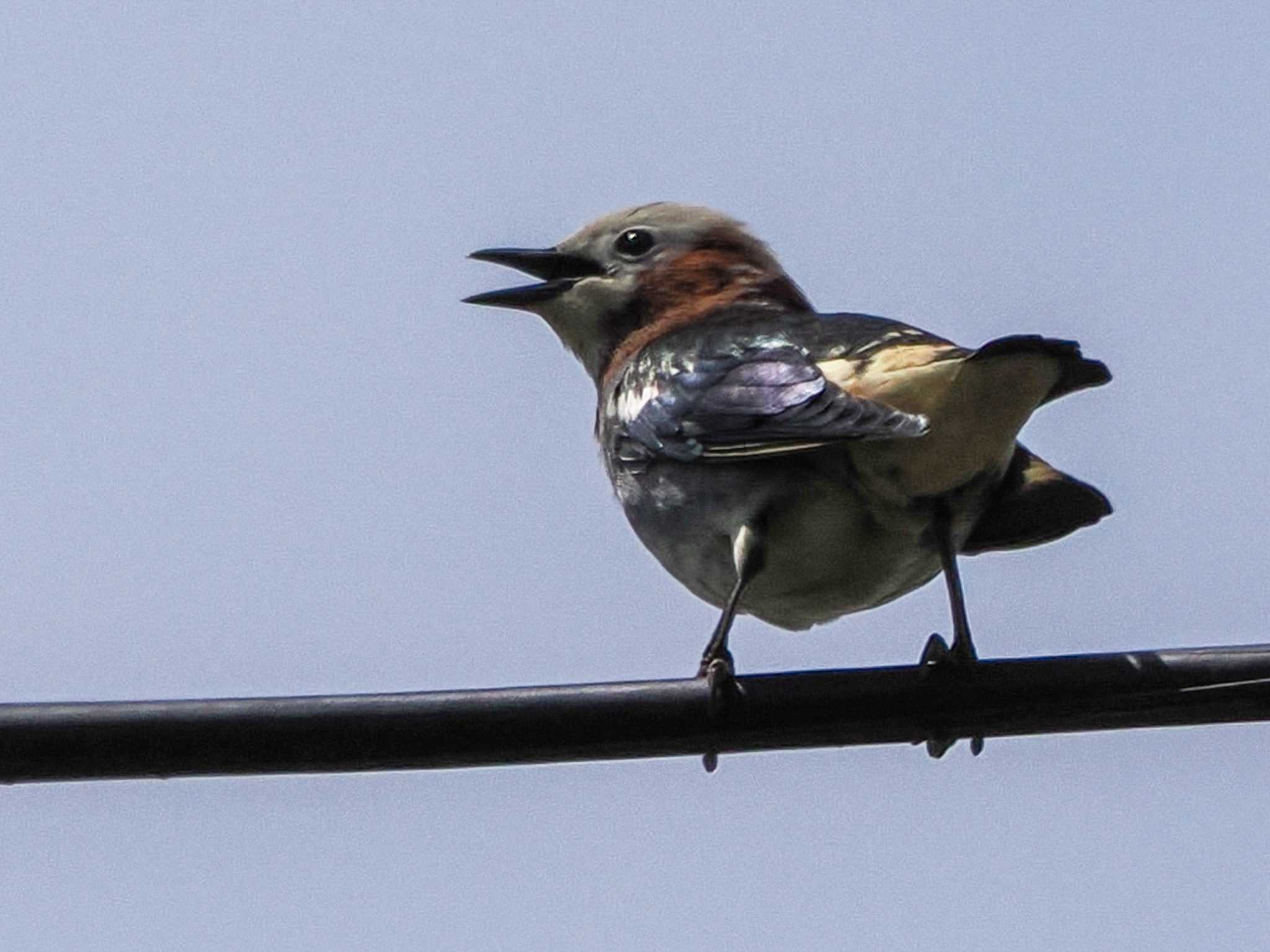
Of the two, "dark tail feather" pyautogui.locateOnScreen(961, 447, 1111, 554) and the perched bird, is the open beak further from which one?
"dark tail feather" pyautogui.locateOnScreen(961, 447, 1111, 554)

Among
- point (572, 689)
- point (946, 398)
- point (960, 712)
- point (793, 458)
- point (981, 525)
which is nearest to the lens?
point (572, 689)

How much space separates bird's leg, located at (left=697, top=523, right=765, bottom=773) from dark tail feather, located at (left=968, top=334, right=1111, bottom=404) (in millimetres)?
1261

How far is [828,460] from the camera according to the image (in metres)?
8.06

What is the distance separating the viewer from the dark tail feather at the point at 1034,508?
8.62 metres

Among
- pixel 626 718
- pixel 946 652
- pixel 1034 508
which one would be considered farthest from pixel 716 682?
pixel 1034 508

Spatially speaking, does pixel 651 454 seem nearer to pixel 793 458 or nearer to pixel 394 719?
pixel 793 458

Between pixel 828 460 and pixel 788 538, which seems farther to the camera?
pixel 788 538

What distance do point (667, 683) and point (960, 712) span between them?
843mm

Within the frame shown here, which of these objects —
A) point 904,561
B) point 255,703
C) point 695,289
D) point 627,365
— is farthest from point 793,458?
point 255,703

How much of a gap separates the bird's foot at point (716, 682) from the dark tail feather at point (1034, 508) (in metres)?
1.73

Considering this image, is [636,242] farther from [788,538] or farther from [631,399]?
[788,538]

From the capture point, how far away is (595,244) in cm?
1066

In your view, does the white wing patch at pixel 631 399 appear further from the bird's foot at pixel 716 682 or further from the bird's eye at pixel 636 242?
the bird's foot at pixel 716 682

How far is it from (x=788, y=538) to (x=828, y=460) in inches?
14.9
